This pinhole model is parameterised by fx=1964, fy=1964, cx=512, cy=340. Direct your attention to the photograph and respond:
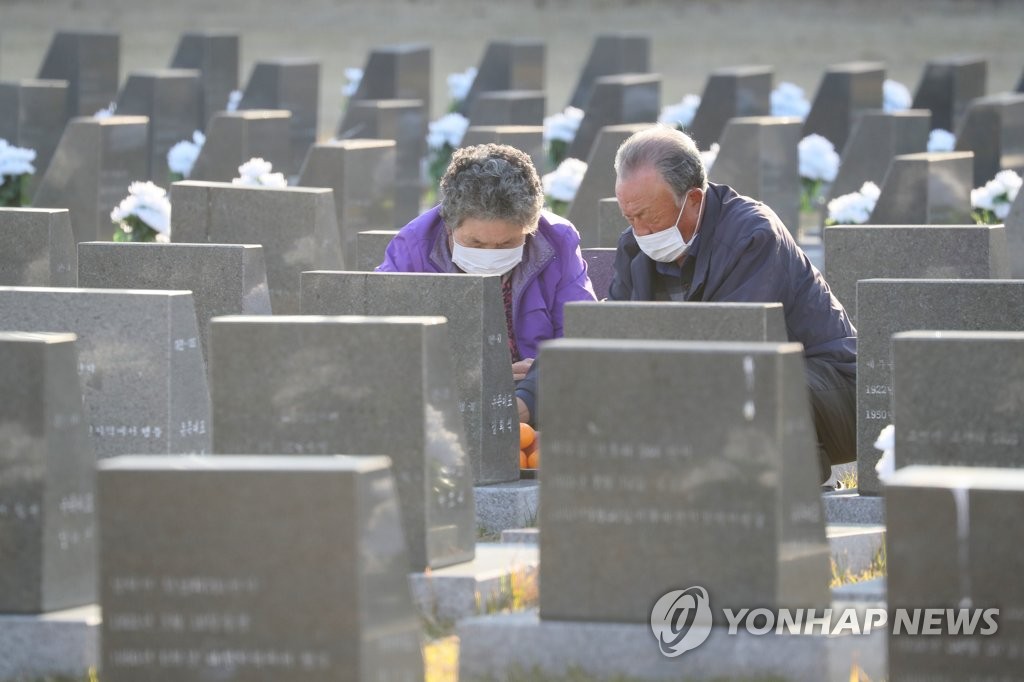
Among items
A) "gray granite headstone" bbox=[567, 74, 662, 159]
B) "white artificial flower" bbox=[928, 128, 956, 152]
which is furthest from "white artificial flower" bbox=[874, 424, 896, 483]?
"gray granite headstone" bbox=[567, 74, 662, 159]

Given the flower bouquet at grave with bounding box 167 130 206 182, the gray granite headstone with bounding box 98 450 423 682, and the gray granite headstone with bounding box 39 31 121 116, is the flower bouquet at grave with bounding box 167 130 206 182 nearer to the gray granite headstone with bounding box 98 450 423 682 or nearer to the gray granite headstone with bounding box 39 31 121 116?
the gray granite headstone with bounding box 39 31 121 116

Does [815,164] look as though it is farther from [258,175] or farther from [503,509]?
[503,509]

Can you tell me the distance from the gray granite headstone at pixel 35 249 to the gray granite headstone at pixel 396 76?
9.56 m

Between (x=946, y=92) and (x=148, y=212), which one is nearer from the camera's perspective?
(x=148, y=212)

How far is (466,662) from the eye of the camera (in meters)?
4.61

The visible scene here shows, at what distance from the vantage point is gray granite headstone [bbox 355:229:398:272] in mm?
8039

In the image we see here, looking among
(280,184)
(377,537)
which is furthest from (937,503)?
(280,184)

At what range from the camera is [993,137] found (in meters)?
13.7

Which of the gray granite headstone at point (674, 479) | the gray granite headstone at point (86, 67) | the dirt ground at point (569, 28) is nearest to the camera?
the gray granite headstone at point (674, 479)

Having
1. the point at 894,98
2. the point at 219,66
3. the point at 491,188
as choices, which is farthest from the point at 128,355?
the point at 219,66

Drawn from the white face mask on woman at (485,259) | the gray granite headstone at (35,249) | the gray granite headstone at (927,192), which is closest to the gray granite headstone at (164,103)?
the gray granite headstone at (927,192)

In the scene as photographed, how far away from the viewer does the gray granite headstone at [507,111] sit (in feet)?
47.0

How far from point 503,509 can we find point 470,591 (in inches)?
47.9

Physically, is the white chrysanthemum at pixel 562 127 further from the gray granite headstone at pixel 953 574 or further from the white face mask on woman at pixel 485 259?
the gray granite headstone at pixel 953 574
